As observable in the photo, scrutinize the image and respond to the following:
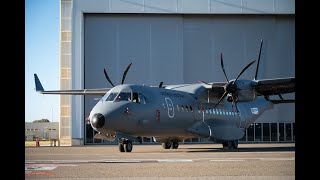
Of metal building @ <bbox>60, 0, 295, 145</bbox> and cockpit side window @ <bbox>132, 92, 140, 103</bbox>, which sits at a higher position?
metal building @ <bbox>60, 0, 295, 145</bbox>

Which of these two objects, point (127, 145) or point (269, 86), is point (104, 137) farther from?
point (269, 86)

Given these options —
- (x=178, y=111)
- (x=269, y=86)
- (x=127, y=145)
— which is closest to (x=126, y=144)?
(x=127, y=145)

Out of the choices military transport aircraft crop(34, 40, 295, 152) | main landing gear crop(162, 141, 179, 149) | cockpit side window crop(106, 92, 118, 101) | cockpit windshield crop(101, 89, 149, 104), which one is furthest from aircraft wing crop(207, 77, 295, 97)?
cockpit side window crop(106, 92, 118, 101)

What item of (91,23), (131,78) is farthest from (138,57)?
(91,23)

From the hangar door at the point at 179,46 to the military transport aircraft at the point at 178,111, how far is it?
1489 centimetres

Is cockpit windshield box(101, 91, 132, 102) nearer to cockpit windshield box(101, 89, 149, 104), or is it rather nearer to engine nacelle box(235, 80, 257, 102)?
cockpit windshield box(101, 89, 149, 104)

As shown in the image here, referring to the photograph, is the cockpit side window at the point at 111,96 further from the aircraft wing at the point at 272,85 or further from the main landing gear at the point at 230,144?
the main landing gear at the point at 230,144

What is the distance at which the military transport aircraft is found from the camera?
21.3 meters

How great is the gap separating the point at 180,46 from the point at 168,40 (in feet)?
4.61

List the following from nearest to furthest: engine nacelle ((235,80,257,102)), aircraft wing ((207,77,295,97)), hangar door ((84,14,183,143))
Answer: aircraft wing ((207,77,295,97)), engine nacelle ((235,80,257,102)), hangar door ((84,14,183,143))

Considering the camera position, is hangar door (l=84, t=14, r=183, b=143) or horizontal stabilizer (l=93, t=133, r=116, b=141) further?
hangar door (l=84, t=14, r=183, b=143)

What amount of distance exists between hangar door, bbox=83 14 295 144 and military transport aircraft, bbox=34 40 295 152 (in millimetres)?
14893

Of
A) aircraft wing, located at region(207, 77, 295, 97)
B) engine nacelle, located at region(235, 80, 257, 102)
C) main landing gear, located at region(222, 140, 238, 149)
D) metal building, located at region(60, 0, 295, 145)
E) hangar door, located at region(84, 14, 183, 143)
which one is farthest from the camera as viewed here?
hangar door, located at region(84, 14, 183, 143)
